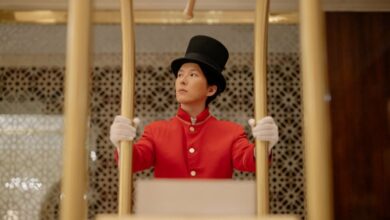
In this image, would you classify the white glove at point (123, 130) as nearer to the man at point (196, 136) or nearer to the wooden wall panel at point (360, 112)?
the man at point (196, 136)

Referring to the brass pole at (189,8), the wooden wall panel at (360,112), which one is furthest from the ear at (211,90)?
the wooden wall panel at (360,112)

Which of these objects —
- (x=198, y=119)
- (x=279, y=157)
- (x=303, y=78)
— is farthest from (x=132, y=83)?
(x=279, y=157)

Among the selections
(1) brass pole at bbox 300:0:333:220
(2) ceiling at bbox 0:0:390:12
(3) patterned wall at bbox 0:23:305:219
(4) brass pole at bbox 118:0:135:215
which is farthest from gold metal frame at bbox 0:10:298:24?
(1) brass pole at bbox 300:0:333:220

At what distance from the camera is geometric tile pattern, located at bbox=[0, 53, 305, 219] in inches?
100.0

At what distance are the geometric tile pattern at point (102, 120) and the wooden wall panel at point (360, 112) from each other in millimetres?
194

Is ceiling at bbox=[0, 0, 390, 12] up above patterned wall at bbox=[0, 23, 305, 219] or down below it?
above

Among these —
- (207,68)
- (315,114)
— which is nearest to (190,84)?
(207,68)

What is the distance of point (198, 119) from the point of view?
132 cm

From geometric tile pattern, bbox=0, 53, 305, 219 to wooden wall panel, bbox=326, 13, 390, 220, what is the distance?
0.64 feet

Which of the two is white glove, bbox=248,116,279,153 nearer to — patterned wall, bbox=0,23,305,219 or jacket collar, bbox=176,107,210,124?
jacket collar, bbox=176,107,210,124

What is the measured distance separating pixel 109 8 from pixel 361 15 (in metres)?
1.32

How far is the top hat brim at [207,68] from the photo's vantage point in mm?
1288

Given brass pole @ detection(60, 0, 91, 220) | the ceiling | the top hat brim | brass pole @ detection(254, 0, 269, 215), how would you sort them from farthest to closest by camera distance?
the ceiling
the top hat brim
brass pole @ detection(254, 0, 269, 215)
brass pole @ detection(60, 0, 91, 220)

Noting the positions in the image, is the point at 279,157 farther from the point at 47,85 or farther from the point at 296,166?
the point at 47,85
